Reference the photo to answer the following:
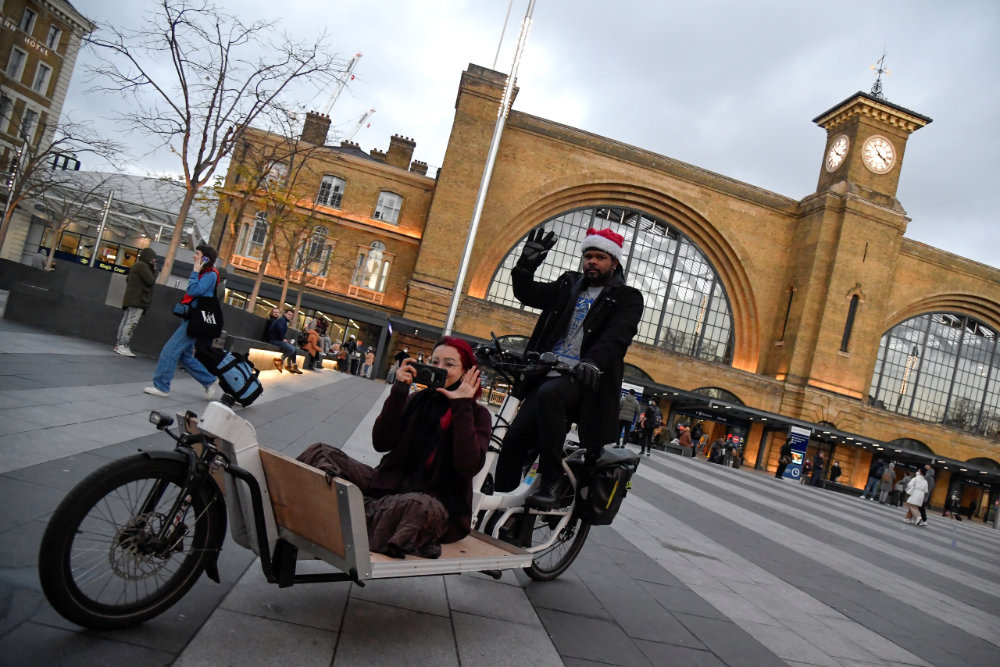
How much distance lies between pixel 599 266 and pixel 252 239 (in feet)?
117

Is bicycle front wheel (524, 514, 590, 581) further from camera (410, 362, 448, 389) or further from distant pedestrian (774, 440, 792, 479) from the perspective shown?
distant pedestrian (774, 440, 792, 479)

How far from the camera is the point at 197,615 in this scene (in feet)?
8.38

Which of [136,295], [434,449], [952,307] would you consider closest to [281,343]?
[136,295]

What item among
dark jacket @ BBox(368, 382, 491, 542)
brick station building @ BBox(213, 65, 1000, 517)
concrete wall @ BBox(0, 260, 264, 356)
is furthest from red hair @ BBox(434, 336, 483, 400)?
brick station building @ BBox(213, 65, 1000, 517)

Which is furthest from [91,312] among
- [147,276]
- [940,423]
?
[940,423]

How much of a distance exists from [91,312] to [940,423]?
46230 millimetres

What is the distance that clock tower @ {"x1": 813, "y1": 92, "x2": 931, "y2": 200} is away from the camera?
3744cm

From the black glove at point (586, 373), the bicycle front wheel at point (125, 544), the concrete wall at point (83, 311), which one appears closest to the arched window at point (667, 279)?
the concrete wall at point (83, 311)

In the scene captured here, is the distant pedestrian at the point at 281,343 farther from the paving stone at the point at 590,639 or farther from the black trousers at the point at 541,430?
the paving stone at the point at 590,639

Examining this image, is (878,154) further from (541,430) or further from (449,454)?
(449,454)

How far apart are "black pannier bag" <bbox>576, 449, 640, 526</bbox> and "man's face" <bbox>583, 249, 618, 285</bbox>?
1065 millimetres

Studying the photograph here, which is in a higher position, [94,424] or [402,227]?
[402,227]

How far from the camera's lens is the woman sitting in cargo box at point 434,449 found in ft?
9.52

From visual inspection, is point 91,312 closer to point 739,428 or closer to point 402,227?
point 402,227
